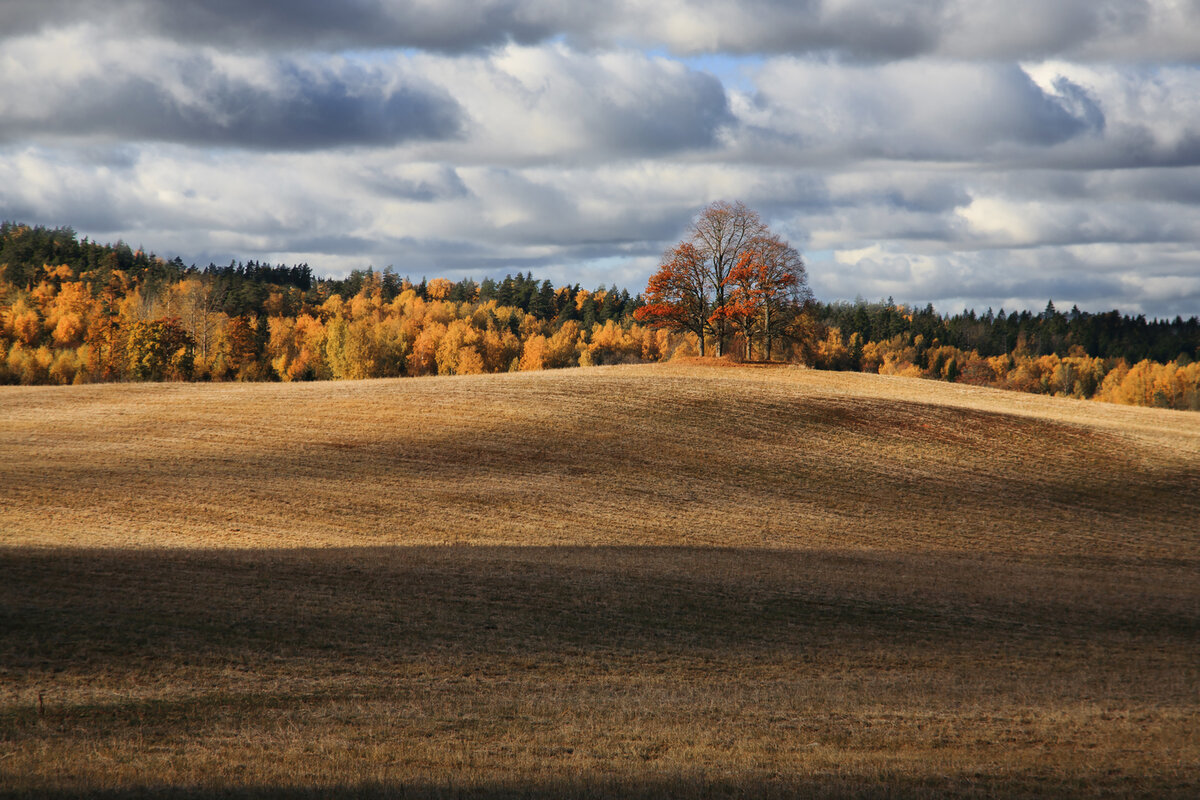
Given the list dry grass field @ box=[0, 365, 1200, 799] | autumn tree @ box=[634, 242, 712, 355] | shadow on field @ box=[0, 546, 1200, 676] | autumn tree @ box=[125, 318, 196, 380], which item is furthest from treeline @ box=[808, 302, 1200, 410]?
shadow on field @ box=[0, 546, 1200, 676]

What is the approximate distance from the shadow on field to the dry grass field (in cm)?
11

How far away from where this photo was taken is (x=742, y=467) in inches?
1599

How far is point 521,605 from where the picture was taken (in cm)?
1981

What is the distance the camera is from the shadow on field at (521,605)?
52.5 ft

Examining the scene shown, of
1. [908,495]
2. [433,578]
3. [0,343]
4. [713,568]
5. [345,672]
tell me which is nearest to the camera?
[345,672]

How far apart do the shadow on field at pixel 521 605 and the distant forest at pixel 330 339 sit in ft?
171

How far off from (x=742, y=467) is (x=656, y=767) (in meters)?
30.0

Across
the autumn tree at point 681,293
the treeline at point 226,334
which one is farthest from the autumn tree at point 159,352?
the autumn tree at point 681,293

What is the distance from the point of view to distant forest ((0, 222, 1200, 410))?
115938 mm

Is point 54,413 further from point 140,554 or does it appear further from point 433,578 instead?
point 433,578

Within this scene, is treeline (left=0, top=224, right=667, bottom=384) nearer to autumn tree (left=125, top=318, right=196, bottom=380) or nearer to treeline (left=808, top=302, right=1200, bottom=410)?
autumn tree (left=125, top=318, right=196, bottom=380)

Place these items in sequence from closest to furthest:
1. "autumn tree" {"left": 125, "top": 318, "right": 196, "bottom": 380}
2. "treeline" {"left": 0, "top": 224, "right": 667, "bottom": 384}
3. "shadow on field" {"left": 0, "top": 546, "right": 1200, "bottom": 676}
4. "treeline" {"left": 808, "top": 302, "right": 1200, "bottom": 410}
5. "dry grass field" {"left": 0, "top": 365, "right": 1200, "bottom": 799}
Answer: "dry grass field" {"left": 0, "top": 365, "right": 1200, "bottom": 799} < "shadow on field" {"left": 0, "top": 546, "right": 1200, "bottom": 676} < "autumn tree" {"left": 125, "top": 318, "right": 196, "bottom": 380} < "treeline" {"left": 0, "top": 224, "right": 667, "bottom": 384} < "treeline" {"left": 808, "top": 302, "right": 1200, "bottom": 410}

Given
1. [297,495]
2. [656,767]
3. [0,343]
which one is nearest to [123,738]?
[656,767]

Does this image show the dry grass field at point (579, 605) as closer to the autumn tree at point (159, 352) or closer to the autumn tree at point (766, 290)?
the autumn tree at point (766, 290)
